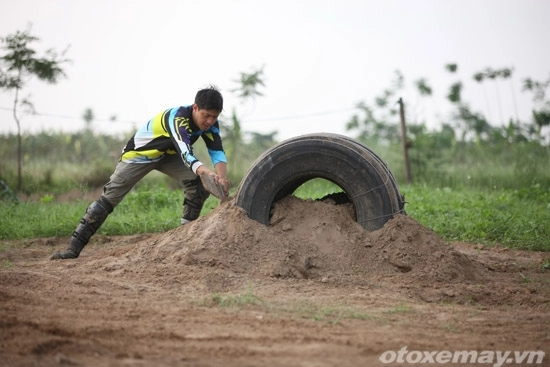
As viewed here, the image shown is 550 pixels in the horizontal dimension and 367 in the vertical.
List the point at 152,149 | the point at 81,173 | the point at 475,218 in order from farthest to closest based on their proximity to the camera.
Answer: the point at 81,173, the point at 475,218, the point at 152,149

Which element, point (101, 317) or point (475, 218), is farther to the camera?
point (475, 218)

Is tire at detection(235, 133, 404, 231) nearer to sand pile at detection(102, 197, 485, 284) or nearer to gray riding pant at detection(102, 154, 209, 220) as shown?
sand pile at detection(102, 197, 485, 284)

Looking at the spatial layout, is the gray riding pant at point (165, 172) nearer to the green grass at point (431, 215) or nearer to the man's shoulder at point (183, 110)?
the man's shoulder at point (183, 110)

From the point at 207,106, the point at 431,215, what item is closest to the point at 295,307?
the point at 207,106

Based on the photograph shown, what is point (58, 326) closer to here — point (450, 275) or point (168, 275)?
point (168, 275)

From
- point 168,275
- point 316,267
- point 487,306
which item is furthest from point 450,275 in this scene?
point 168,275

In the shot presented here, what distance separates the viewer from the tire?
6.50 m

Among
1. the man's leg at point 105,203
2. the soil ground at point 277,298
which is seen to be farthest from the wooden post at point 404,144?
the man's leg at point 105,203

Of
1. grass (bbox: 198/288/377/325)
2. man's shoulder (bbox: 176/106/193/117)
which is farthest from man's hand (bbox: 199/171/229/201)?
grass (bbox: 198/288/377/325)

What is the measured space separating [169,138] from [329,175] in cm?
175

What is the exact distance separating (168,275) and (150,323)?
1.40 meters

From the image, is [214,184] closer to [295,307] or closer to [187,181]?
[187,181]

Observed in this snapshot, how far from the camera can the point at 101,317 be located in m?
4.64

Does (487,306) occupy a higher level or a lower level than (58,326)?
lower
